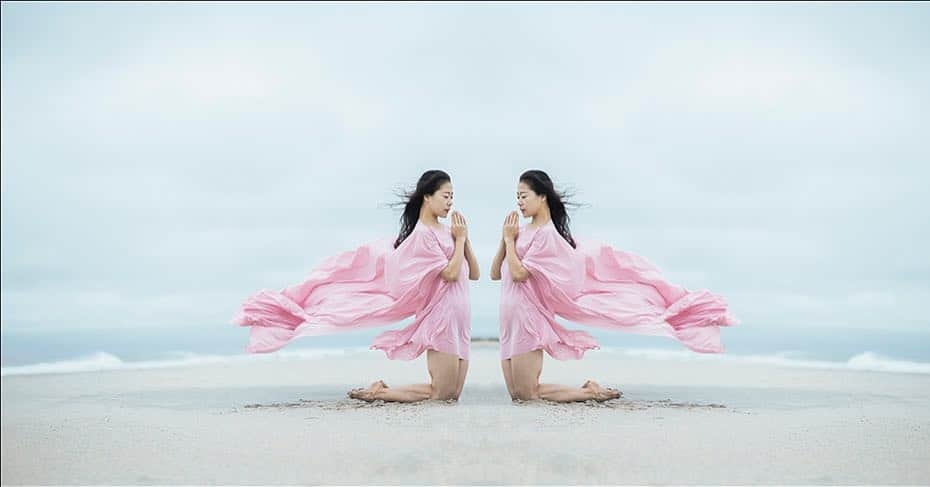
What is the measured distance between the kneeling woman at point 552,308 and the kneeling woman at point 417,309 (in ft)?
1.18

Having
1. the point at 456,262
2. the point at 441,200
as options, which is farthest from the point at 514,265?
the point at 441,200

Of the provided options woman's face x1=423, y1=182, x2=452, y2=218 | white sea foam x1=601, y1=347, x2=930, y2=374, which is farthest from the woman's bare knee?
white sea foam x1=601, y1=347, x2=930, y2=374

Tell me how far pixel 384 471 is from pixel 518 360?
8.98ft

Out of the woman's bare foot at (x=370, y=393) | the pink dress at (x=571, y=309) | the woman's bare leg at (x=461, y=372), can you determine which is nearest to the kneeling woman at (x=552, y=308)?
the pink dress at (x=571, y=309)

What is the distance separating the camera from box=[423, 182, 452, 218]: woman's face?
7.37 m

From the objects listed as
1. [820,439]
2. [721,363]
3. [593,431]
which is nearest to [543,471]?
[593,431]

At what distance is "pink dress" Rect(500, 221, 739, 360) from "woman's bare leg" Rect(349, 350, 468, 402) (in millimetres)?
415

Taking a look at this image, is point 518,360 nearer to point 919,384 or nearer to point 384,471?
point 384,471

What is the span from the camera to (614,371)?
11.5 meters

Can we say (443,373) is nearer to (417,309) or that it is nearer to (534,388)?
(417,309)

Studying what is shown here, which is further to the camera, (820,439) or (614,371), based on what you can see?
(614,371)

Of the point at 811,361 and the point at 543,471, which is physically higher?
the point at 811,361

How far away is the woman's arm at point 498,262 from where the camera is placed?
296 inches

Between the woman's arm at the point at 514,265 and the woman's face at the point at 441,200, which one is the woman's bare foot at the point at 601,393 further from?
the woman's face at the point at 441,200
